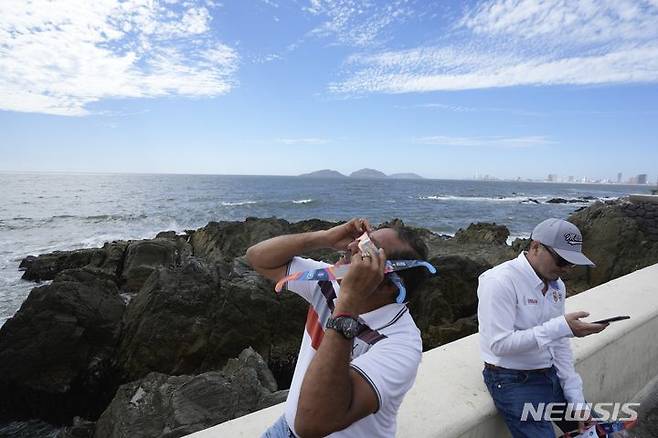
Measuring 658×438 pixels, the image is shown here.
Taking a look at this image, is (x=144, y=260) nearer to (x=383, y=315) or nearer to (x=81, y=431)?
A: (x=81, y=431)

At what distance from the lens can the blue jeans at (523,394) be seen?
7.38ft

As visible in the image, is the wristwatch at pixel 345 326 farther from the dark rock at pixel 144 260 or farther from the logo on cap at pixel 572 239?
the dark rock at pixel 144 260

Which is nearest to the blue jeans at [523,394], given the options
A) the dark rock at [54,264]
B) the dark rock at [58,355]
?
the dark rock at [58,355]

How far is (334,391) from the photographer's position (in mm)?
1249

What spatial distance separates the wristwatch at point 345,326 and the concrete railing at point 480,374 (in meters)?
0.97

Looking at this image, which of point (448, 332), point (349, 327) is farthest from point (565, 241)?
point (448, 332)

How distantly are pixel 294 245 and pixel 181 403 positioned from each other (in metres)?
2.66

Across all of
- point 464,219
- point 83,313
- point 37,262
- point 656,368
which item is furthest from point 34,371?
point 464,219

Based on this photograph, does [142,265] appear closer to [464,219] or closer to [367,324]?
[367,324]

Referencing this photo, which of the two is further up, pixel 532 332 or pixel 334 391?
pixel 334 391

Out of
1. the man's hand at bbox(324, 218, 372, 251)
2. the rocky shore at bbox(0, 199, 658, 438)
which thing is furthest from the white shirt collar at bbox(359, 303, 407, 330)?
the rocky shore at bbox(0, 199, 658, 438)

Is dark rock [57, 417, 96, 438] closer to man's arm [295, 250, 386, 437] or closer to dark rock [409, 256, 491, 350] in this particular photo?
man's arm [295, 250, 386, 437]

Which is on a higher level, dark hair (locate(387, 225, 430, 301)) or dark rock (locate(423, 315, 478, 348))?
dark hair (locate(387, 225, 430, 301))

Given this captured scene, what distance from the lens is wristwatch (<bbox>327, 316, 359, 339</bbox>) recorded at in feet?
4.16
